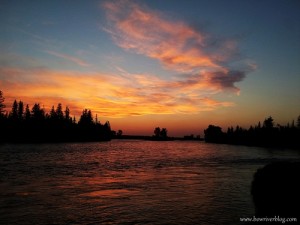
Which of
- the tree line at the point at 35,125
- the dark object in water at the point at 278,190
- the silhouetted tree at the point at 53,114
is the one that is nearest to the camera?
the dark object in water at the point at 278,190

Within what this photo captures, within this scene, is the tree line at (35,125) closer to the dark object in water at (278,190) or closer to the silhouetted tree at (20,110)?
the silhouetted tree at (20,110)

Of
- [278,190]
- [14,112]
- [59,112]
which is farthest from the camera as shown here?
[59,112]

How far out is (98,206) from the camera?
17.1 metres

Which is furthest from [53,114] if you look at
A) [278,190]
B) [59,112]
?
[278,190]

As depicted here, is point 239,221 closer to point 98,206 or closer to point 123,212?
point 123,212

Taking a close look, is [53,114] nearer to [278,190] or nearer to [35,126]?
[35,126]

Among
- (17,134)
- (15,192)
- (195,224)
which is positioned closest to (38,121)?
(17,134)

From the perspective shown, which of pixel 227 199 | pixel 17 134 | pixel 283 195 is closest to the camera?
pixel 283 195

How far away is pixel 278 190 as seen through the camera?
9.83 m

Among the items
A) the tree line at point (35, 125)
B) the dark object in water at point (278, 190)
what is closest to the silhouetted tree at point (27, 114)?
the tree line at point (35, 125)

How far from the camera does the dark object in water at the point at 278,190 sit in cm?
941

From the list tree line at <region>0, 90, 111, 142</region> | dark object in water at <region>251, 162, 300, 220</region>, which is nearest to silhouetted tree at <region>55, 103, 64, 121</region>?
tree line at <region>0, 90, 111, 142</region>

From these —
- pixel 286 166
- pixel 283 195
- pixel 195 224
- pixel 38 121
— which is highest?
pixel 38 121

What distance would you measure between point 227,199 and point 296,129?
168 metres
